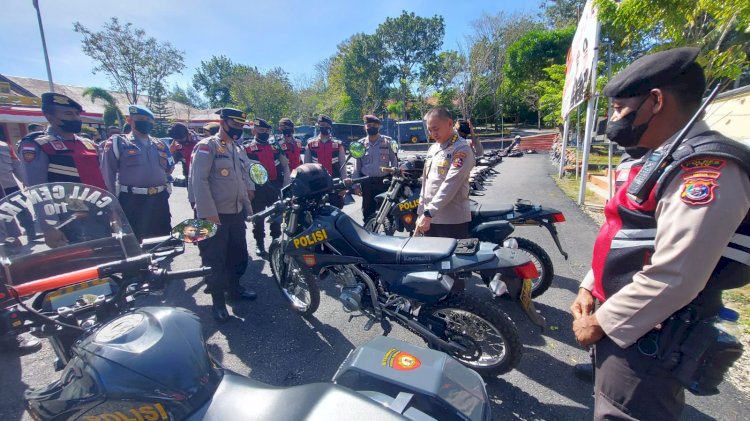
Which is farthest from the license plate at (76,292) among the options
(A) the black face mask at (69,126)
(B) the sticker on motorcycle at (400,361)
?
(A) the black face mask at (69,126)

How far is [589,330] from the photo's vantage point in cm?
124

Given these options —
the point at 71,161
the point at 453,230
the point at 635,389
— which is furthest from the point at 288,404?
the point at 71,161

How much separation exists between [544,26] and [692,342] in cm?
4191

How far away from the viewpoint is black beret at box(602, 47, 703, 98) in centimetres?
110

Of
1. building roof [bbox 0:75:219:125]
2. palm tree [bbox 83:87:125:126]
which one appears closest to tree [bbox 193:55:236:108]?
building roof [bbox 0:75:219:125]

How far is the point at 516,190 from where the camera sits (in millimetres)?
8891

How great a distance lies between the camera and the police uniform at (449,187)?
9.14ft

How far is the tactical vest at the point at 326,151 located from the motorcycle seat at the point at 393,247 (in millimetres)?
3851

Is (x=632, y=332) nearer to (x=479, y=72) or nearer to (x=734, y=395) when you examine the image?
(x=734, y=395)

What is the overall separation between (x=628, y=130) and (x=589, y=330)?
2.60 ft

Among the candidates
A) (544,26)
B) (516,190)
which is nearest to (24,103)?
(516,190)

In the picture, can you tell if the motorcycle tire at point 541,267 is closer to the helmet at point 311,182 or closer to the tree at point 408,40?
the helmet at point 311,182

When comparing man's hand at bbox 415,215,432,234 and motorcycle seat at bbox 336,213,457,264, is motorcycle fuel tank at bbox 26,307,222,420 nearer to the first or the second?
motorcycle seat at bbox 336,213,457,264

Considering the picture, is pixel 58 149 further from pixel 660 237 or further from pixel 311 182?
pixel 660 237
